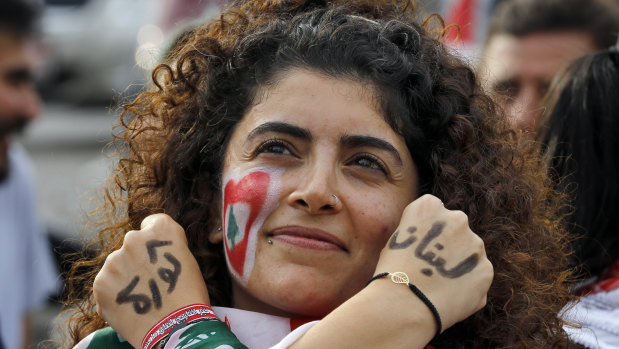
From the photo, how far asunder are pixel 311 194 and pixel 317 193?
2 centimetres

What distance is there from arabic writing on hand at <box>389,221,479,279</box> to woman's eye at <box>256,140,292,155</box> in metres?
0.45

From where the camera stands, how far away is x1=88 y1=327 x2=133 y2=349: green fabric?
2395 mm

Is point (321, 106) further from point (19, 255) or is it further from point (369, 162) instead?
point (19, 255)

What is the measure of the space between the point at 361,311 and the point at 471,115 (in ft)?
3.00

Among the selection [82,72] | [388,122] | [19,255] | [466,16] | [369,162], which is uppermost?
[82,72]

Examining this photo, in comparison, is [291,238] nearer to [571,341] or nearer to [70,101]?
[571,341]

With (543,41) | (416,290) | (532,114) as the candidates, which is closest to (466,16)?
(543,41)

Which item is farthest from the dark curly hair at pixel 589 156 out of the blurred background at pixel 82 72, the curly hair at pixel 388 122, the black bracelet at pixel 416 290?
the blurred background at pixel 82 72

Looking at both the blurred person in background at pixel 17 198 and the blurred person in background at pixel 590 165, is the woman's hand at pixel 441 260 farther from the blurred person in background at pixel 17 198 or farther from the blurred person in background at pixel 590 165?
the blurred person in background at pixel 17 198

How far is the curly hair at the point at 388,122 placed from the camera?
8.25ft

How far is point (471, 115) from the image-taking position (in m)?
2.67

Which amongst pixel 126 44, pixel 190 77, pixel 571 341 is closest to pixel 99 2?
→ pixel 126 44

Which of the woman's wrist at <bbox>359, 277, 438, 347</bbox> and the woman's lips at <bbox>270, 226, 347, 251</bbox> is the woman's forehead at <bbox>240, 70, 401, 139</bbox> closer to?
the woman's lips at <bbox>270, 226, 347, 251</bbox>

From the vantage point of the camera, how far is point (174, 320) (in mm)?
2213
